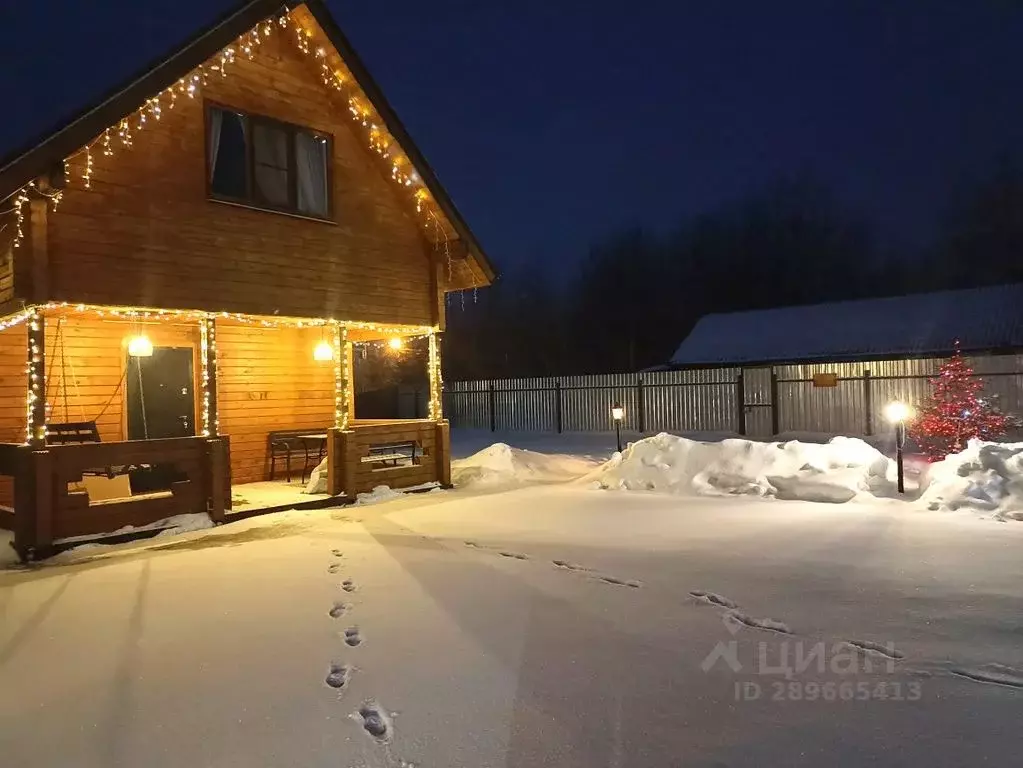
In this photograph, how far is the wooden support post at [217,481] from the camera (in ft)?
30.3

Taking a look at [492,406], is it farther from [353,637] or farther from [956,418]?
[353,637]

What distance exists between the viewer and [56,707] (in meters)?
3.91

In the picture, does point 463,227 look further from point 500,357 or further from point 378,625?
point 500,357

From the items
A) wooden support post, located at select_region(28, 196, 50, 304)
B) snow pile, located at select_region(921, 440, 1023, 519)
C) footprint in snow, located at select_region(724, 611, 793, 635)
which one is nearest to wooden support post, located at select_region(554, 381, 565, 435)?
snow pile, located at select_region(921, 440, 1023, 519)

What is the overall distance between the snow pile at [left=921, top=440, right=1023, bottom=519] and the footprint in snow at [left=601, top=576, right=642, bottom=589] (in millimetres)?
4678

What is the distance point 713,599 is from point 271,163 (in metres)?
8.07

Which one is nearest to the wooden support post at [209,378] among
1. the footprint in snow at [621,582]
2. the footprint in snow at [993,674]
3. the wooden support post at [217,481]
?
the wooden support post at [217,481]

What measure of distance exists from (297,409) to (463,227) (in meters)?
4.61

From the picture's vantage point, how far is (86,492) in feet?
26.7

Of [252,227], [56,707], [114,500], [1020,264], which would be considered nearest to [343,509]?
[114,500]

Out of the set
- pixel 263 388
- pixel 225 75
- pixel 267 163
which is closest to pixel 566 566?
pixel 267 163

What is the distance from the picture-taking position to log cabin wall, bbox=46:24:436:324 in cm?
845

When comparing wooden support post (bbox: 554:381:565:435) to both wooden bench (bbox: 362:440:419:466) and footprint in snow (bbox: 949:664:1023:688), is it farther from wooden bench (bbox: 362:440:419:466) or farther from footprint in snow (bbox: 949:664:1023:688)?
footprint in snow (bbox: 949:664:1023:688)

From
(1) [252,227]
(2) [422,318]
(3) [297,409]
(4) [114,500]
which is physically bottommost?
(4) [114,500]
